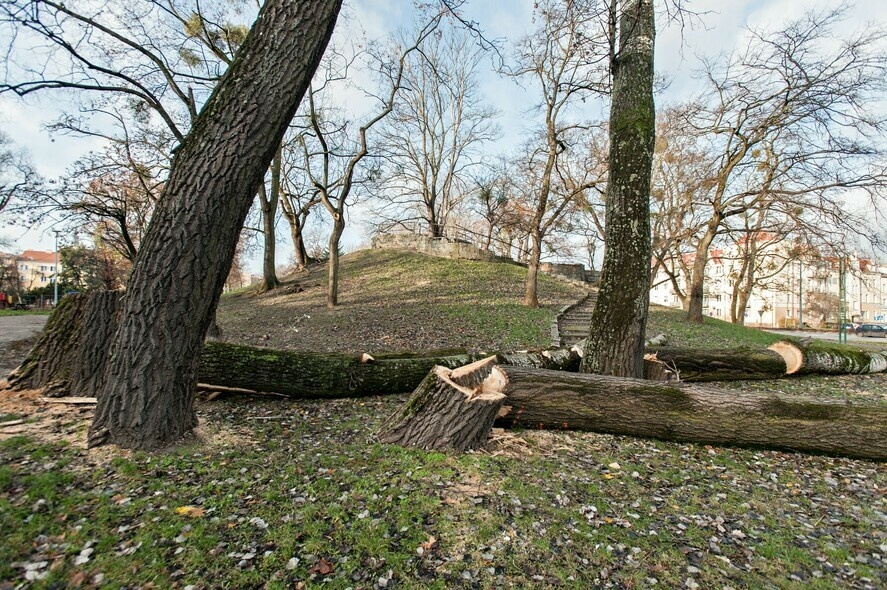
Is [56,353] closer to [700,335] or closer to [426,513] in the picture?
[426,513]

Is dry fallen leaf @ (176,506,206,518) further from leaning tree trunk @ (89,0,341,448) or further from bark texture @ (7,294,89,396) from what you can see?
bark texture @ (7,294,89,396)

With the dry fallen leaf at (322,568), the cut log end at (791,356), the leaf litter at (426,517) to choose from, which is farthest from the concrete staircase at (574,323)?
the dry fallen leaf at (322,568)

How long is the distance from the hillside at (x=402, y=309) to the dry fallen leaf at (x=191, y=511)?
6.90m

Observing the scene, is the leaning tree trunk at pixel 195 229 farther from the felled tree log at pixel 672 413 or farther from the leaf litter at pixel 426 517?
the felled tree log at pixel 672 413

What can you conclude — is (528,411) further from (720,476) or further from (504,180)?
(504,180)

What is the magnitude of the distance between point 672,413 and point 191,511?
4.05 metres

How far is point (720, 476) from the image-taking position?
11.0 ft

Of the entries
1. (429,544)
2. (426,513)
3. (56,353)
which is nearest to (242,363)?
(56,353)

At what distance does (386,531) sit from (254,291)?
1832 centimetres

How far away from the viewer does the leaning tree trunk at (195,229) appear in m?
3.14

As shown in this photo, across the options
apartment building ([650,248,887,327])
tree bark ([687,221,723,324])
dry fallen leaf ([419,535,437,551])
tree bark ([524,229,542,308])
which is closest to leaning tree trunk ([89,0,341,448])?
dry fallen leaf ([419,535,437,551])

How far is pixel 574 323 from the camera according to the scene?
44.2 feet

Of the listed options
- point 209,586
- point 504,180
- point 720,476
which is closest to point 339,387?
point 209,586

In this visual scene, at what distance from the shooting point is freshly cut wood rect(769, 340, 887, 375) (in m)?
7.48
